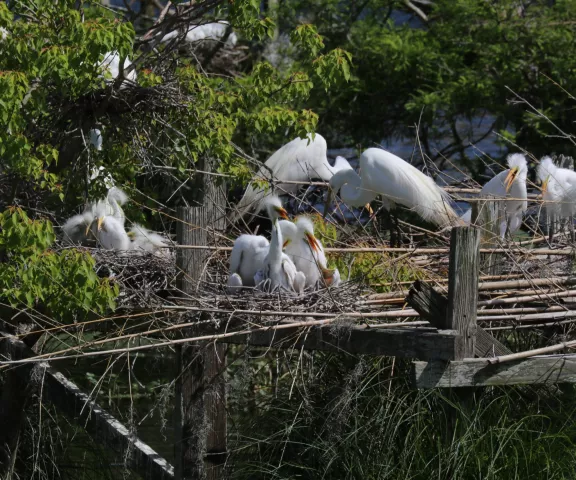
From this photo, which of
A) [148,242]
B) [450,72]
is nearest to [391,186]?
[148,242]

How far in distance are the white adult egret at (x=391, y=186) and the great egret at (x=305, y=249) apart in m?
1.18

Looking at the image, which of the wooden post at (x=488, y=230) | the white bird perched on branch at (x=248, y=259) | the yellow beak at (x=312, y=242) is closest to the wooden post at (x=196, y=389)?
the white bird perched on branch at (x=248, y=259)

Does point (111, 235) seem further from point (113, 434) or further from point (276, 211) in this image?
point (113, 434)

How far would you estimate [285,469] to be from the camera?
5035 millimetres

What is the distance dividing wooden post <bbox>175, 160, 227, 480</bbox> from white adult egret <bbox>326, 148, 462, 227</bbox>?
1.56 m

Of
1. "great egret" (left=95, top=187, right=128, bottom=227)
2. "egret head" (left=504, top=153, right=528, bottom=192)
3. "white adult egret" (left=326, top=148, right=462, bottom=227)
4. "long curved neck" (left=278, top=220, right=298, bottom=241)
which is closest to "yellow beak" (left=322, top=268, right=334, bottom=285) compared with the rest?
"long curved neck" (left=278, top=220, right=298, bottom=241)

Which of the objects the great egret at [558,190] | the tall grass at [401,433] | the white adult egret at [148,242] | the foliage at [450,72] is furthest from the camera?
the foliage at [450,72]

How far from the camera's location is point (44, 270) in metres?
4.39

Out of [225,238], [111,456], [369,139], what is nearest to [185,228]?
[225,238]

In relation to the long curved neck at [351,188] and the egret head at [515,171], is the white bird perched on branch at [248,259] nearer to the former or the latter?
the long curved neck at [351,188]

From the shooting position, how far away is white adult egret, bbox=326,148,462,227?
6809mm

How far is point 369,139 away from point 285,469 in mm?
6286

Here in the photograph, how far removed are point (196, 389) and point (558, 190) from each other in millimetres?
2771

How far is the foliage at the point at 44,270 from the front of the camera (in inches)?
168
